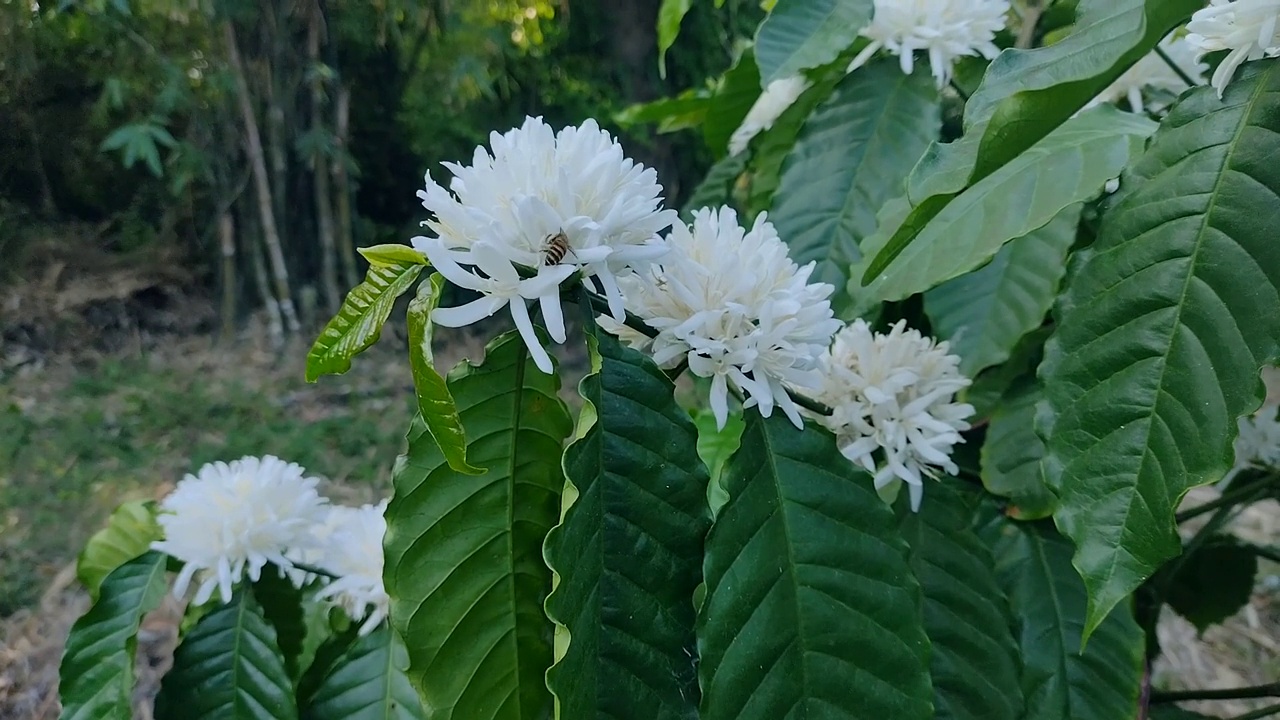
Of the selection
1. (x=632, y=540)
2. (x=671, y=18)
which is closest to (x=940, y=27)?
(x=671, y=18)

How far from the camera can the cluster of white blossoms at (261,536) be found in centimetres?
45

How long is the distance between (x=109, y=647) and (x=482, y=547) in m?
0.26

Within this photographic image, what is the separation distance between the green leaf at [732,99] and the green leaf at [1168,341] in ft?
1.28

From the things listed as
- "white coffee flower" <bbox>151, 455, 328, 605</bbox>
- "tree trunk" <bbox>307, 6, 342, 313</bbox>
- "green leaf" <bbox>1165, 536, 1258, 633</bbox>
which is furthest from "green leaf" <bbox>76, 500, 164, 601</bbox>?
"tree trunk" <bbox>307, 6, 342, 313</bbox>

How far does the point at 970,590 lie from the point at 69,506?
5.34 ft

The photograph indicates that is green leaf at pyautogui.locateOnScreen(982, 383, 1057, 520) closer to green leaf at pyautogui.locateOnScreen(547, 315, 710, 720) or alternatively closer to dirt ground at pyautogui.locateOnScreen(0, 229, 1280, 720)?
green leaf at pyautogui.locateOnScreen(547, 315, 710, 720)

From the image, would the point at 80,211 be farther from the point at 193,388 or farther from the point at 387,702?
the point at 387,702

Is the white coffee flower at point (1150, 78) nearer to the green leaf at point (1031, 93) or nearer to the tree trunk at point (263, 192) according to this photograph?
the green leaf at point (1031, 93)

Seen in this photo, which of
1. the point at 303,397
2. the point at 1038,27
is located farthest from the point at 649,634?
the point at 303,397

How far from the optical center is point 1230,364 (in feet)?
0.96

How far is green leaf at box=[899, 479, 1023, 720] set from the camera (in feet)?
1.28

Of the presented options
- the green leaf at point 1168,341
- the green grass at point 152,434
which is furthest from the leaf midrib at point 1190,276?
the green grass at point 152,434

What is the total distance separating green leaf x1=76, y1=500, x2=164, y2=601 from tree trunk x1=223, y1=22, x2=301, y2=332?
1717 millimetres

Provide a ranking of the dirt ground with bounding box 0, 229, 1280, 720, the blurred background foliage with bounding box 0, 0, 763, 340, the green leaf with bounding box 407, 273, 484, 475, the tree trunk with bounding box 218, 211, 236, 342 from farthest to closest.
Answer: the tree trunk with bounding box 218, 211, 236, 342
the blurred background foliage with bounding box 0, 0, 763, 340
the dirt ground with bounding box 0, 229, 1280, 720
the green leaf with bounding box 407, 273, 484, 475
